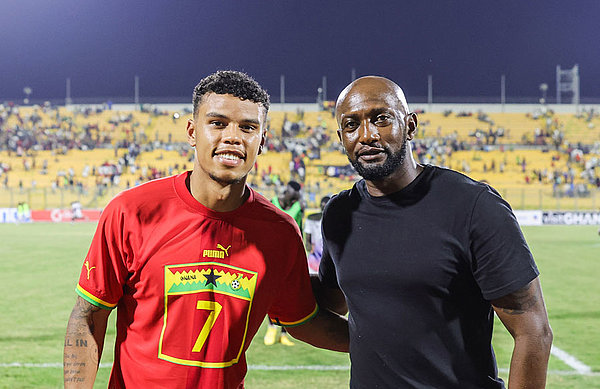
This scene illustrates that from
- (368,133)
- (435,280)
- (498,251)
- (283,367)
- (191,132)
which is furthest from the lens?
(283,367)

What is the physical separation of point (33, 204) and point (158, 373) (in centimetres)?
3359

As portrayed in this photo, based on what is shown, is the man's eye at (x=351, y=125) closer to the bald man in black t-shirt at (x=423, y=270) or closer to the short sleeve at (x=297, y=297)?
the bald man in black t-shirt at (x=423, y=270)

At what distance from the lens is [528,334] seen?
2395 mm

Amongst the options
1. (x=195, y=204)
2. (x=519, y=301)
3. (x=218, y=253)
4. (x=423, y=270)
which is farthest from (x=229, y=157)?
(x=519, y=301)

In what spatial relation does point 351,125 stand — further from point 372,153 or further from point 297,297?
point 297,297

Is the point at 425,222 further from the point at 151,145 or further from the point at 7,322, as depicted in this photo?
the point at 151,145

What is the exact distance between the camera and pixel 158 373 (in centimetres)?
266

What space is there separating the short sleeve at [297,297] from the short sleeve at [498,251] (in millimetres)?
934

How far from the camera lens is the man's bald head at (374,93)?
2674 mm

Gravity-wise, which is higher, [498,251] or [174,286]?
[498,251]

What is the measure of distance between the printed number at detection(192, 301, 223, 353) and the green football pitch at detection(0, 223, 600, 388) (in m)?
3.66

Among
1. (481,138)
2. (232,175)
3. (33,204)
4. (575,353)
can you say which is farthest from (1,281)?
(481,138)

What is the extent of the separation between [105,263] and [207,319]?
519 mm

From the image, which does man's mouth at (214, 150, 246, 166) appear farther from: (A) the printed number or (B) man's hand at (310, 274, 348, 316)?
(B) man's hand at (310, 274, 348, 316)
